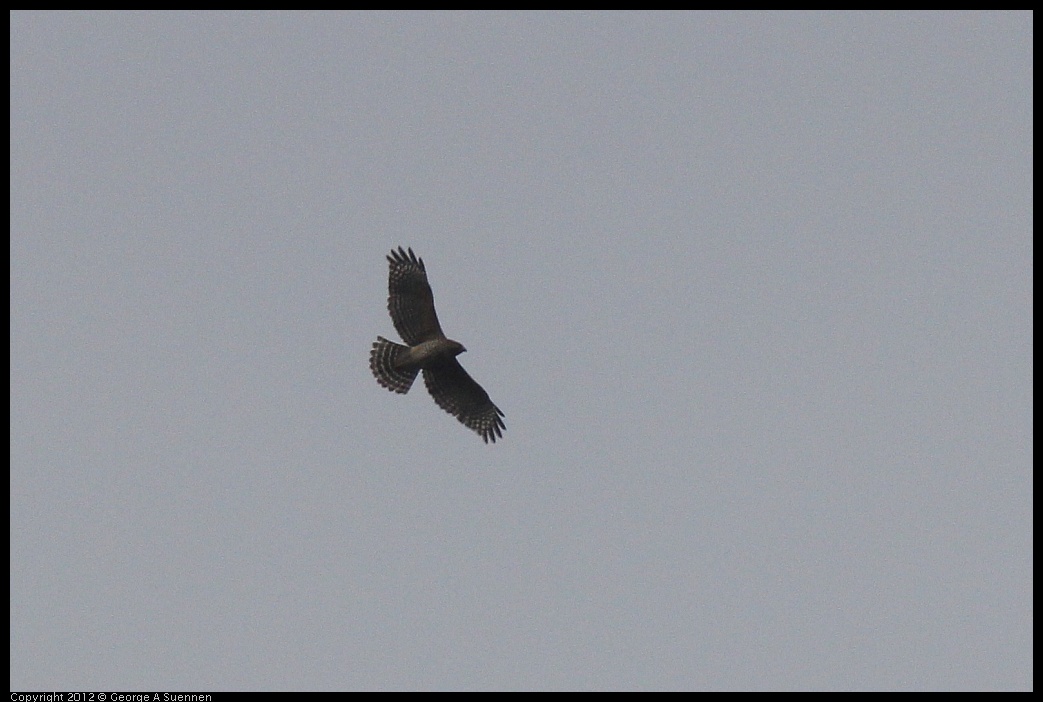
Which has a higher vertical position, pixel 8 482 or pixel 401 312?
pixel 401 312

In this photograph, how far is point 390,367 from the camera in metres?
29.9

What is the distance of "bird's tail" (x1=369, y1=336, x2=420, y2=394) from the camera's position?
29.7 meters

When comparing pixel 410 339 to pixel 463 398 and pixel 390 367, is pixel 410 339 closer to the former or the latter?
pixel 390 367

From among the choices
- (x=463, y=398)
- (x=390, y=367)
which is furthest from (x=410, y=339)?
(x=463, y=398)

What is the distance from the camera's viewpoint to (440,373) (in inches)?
1198

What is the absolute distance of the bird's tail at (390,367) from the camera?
2969cm

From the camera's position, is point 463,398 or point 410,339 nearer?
point 410,339
